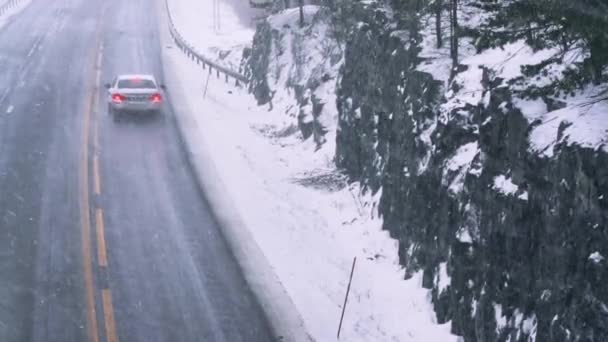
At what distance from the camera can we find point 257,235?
14914 mm

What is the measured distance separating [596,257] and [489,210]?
2513 mm

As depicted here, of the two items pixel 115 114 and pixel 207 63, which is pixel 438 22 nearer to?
pixel 115 114

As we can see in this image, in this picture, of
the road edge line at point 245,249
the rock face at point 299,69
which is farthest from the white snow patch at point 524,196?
the rock face at point 299,69

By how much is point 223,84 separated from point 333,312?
71.3ft

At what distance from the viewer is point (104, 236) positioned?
1429 cm

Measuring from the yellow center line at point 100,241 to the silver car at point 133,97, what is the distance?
8.64 meters

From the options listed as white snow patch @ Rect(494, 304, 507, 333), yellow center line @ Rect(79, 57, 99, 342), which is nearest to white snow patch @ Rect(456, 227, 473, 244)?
white snow patch @ Rect(494, 304, 507, 333)

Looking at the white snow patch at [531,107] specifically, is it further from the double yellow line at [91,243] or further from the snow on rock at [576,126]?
the double yellow line at [91,243]

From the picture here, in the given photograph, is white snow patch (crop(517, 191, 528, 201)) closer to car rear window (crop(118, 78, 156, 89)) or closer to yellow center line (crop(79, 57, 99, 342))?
yellow center line (crop(79, 57, 99, 342))

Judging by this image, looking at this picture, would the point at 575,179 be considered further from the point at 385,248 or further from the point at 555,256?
the point at 385,248

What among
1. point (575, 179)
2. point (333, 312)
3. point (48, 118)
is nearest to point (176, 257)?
point (333, 312)

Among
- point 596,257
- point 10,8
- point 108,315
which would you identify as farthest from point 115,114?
point 10,8

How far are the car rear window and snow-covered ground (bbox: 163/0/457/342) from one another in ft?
6.19

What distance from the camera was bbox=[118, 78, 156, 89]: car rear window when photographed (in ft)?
79.3
